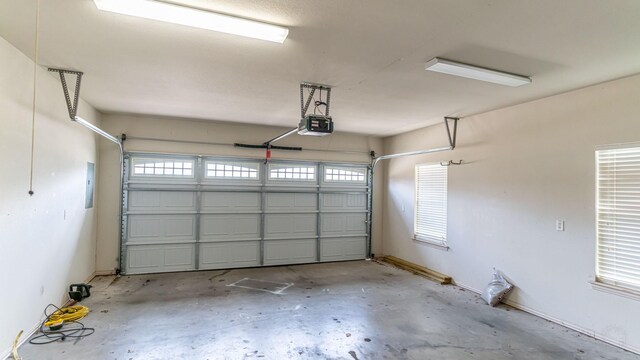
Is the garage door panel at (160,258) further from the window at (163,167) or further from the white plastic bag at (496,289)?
the white plastic bag at (496,289)

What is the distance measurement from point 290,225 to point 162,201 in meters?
2.37

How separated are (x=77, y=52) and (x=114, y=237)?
3.50m

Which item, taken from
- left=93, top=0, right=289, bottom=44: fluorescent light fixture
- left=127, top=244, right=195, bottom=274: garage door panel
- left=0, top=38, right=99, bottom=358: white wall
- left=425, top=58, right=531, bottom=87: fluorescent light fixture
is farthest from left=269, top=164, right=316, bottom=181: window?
left=93, top=0, right=289, bottom=44: fluorescent light fixture

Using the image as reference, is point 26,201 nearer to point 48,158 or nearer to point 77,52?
point 48,158

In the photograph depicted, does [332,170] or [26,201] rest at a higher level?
[332,170]

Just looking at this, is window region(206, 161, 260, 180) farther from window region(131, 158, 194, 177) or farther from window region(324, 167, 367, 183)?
window region(324, 167, 367, 183)

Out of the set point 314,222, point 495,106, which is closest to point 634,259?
point 495,106

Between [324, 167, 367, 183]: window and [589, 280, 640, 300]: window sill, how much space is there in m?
4.30

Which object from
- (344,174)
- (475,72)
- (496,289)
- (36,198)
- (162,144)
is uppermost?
(475,72)

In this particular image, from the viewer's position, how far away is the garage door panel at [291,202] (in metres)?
6.23

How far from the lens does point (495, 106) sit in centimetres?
Answer: 431

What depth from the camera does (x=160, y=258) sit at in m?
5.52

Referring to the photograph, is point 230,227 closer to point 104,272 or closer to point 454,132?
point 104,272

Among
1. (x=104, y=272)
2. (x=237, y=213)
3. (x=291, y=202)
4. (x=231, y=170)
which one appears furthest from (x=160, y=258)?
(x=291, y=202)
